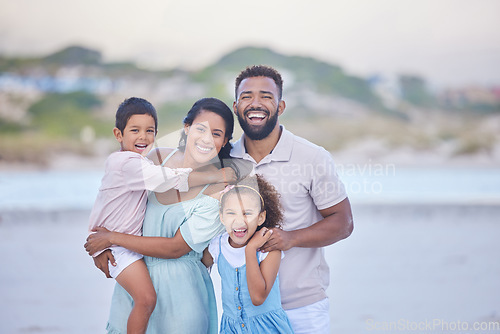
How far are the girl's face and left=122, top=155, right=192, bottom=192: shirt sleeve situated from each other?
0.24 m

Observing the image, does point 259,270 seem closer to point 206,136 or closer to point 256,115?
point 206,136

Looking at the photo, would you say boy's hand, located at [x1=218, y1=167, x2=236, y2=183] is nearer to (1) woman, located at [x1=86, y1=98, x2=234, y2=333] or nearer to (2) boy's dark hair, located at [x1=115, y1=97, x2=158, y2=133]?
(1) woman, located at [x1=86, y1=98, x2=234, y2=333]

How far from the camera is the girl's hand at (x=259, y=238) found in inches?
92.1

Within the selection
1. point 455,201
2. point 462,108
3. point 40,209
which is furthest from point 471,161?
point 40,209

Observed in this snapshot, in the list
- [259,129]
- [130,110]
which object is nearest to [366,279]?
[259,129]

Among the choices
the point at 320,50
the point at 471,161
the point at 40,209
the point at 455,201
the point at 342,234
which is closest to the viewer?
the point at 342,234

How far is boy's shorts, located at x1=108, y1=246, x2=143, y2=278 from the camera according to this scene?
2412mm

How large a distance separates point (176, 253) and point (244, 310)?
0.40 meters

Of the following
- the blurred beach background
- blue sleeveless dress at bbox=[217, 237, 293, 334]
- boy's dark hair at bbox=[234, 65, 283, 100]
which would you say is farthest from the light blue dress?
the blurred beach background

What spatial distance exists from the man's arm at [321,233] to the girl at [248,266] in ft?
0.13

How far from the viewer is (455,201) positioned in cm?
1386

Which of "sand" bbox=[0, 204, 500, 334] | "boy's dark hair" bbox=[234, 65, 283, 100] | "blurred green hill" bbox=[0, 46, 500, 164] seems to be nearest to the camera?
"boy's dark hair" bbox=[234, 65, 283, 100]

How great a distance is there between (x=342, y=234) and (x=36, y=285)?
501 centimetres

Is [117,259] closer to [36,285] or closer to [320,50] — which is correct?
[36,285]
